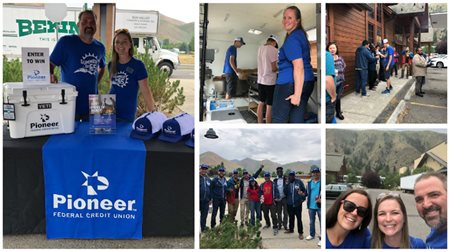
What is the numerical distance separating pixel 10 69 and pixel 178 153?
9.92ft

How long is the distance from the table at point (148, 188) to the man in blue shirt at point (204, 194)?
0.06 metres

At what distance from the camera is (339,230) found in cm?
254

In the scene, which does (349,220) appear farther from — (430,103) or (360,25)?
(360,25)

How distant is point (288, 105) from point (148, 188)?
36.3 inches

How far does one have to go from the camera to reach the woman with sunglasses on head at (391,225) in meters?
2.51

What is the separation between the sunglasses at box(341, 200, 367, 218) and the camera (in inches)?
99.2

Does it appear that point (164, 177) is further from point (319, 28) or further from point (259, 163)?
point (319, 28)

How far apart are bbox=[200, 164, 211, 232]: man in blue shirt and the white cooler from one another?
85cm

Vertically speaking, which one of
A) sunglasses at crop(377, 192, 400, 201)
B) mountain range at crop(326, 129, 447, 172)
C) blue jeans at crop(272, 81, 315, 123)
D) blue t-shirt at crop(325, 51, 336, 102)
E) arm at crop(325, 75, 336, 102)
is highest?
blue t-shirt at crop(325, 51, 336, 102)

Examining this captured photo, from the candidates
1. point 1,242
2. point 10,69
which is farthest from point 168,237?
point 10,69

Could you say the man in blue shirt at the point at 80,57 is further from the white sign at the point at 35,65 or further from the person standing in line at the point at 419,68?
the person standing in line at the point at 419,68

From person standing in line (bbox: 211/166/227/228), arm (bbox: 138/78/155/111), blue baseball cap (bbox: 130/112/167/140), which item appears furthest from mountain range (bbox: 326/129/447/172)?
arm (bbox: 138/78/155/111)

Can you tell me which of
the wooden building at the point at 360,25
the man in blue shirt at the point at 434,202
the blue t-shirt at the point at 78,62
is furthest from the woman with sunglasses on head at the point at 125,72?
the man in blue shirt at the point at 434,202

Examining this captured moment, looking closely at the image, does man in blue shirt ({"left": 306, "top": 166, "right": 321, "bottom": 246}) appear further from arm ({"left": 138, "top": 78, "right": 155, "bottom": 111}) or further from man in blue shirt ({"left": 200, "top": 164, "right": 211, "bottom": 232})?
arm ({"left": 138, "top": 78, "right": 155, "bottom": 111})
